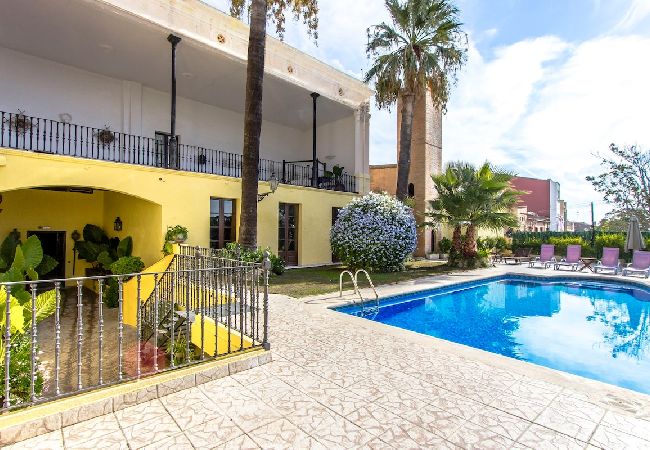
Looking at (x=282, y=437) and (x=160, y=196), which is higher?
(x=160, y=196)

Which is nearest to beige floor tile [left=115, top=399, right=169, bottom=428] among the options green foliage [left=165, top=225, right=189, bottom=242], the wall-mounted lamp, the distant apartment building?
green foliage [left=165, top=225, right=189, bottom=242]

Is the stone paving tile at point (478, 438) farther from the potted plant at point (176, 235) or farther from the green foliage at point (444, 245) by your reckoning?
the green foliage at point (444, 245)

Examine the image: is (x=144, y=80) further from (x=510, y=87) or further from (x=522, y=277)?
(x=522, y=277)

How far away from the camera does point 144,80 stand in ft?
45.0

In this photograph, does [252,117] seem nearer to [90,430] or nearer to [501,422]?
[90,430]

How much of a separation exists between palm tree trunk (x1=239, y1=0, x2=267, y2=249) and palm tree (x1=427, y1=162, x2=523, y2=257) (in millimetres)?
9259

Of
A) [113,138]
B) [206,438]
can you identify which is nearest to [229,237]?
[113,138]

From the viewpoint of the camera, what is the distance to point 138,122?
542 inches

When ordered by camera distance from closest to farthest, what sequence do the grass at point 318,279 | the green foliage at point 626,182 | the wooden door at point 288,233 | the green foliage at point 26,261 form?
the green foliage at point 26,261 < the grass at point 318,279 < the wooden door at point 288,233 < the green foliage at point 626,182

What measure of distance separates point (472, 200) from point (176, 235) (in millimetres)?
11765

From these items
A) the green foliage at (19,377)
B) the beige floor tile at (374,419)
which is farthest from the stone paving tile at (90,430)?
the beige floor tile at (374,419)

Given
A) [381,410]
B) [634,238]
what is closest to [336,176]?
[634,238]

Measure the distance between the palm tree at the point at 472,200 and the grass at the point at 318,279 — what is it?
7.23 feet

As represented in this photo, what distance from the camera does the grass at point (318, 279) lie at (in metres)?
9.98
